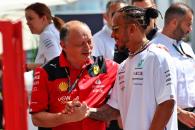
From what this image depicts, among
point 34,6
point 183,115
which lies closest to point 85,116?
point 183,115

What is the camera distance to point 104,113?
2.95 metres

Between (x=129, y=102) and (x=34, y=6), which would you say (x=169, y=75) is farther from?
(x=34, y=6)

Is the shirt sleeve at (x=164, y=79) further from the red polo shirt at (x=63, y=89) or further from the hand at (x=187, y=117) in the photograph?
the hand at (x=187, y=117)

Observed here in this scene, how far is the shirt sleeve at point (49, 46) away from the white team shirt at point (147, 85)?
2.00m

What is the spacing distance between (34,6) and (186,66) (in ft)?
5.99

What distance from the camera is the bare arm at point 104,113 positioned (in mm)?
2883

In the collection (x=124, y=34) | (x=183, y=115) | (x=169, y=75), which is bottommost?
(x=183, y=115)

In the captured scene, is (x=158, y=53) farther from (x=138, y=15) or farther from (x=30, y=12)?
(x=30, y=12)

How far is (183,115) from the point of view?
136 inches

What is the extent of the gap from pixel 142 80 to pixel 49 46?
224cm

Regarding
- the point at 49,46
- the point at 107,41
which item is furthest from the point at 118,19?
the point at 107,41

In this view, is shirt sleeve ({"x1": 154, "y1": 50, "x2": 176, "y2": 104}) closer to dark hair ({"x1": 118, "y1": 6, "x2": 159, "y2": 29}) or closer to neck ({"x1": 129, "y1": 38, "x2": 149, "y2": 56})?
neck ({"x1": 129, "y1": 38, "x2": 149, "y2": 56})

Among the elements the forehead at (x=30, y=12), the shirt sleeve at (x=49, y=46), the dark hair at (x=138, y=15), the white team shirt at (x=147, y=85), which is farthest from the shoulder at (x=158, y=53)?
the forehead at (x=30, y=12)

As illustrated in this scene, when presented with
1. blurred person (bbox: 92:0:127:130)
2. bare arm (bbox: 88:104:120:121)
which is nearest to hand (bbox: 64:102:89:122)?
bare arm (bbox: 88:104:120:121)
